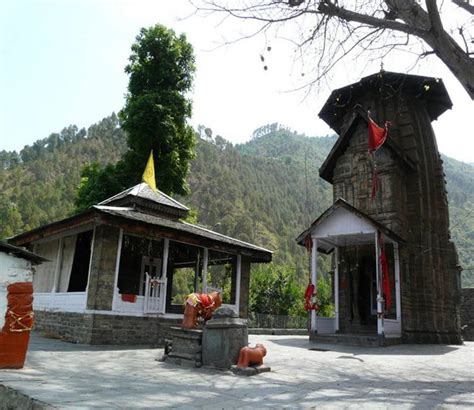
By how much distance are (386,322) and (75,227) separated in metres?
10.9

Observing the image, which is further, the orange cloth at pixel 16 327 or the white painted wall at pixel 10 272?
the white painted wall at pixel 10 272

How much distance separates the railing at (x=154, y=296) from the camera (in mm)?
12703

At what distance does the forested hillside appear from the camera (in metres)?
80.5

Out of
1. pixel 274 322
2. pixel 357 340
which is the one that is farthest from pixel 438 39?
pixel 274 322

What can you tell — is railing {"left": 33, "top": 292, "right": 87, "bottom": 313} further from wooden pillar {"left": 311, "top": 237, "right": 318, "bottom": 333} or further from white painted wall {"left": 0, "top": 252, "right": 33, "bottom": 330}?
wooden pillar {"left": 311, "top": 237, "right": 318, "bottom": 333}

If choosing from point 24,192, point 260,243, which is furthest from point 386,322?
point 24,192

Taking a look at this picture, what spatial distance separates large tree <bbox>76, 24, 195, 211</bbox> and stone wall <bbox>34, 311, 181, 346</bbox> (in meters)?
12.1

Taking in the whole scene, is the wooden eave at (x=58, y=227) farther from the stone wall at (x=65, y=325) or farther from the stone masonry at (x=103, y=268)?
the stone wall at (x=65, y=325)

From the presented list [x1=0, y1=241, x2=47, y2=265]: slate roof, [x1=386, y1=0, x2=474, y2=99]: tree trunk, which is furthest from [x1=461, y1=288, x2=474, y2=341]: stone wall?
[x1=0, y1=241, x2=47, y2=265]: slate roof

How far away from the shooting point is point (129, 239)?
15047 mm

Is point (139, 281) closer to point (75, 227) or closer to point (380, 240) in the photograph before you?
point (75, 227)

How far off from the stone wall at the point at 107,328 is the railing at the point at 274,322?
35.0 ft

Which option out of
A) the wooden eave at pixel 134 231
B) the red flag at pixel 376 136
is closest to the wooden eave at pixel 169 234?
the wooden eave at pixel 134 231

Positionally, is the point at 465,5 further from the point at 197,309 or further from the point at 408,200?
the point at 408,200
